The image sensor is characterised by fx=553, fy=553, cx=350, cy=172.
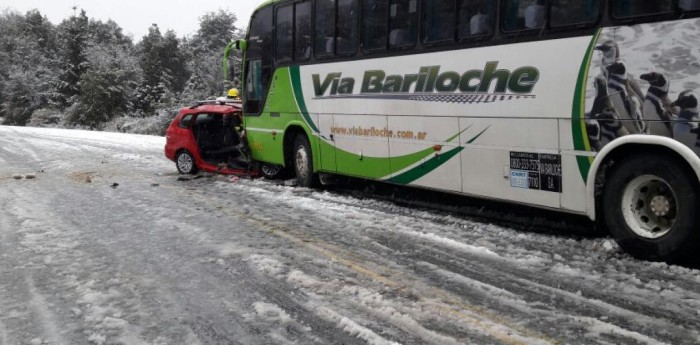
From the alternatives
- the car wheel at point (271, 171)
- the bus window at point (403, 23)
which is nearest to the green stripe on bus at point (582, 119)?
the bus window at point (403, 23)

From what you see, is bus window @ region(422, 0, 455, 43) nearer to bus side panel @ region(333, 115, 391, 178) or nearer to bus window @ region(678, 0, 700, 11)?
bus side panel @ region(333, 115, 391, 178)

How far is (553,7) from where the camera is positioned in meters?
5.86

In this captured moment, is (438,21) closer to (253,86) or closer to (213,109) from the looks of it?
(253,86)

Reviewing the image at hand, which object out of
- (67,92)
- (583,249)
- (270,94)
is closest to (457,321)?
(583,249)

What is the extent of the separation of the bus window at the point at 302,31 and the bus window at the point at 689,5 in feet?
21.1

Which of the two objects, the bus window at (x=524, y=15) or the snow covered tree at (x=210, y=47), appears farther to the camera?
the snow covered tree at (x=210, y=47)

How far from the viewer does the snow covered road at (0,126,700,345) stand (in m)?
3.93

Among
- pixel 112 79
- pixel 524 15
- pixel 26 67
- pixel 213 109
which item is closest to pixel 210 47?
pixel 112 79

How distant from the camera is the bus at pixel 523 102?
499 cm

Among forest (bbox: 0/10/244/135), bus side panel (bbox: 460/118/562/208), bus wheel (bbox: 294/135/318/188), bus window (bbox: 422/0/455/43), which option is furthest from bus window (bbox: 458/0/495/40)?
forest (bbox: 0/10/244/135)

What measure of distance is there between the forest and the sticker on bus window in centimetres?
3124

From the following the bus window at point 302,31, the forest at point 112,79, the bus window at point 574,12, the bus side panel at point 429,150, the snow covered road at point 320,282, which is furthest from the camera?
the forest at point 112,79

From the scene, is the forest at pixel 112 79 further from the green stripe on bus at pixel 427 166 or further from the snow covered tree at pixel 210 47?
the green stripe on bus at pixel 427 166

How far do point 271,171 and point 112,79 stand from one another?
131 ft
